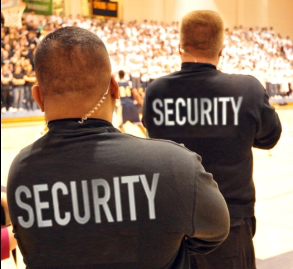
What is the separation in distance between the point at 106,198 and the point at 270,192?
442cm

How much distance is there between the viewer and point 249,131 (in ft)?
5.45

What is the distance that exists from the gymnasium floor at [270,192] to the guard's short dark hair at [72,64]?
2344mm

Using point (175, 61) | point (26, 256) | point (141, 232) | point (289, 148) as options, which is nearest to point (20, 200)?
point (26, 256)

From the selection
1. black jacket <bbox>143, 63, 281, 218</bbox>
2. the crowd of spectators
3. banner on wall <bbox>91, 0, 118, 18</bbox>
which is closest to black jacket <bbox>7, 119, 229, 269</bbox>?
black jacket <bbox>143, 63, 281, 218</bbox>

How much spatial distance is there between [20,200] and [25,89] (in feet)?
34.2

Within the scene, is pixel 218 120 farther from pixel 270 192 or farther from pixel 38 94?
pixel 270 192

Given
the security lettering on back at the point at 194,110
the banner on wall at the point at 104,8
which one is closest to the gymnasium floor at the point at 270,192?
the security lettering on back at the point at 194,110

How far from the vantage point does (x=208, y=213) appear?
99 centimetres

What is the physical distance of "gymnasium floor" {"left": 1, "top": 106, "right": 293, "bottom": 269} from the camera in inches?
127

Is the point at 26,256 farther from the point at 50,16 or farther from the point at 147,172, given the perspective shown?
the point at 50,16

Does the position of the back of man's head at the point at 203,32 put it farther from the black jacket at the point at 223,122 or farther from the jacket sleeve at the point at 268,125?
the jacket sleeve at the point at 268,125

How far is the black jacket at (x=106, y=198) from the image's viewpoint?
0.95m

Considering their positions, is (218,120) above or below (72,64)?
below

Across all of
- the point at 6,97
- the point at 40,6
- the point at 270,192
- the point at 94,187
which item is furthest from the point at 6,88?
the point at 94,187
